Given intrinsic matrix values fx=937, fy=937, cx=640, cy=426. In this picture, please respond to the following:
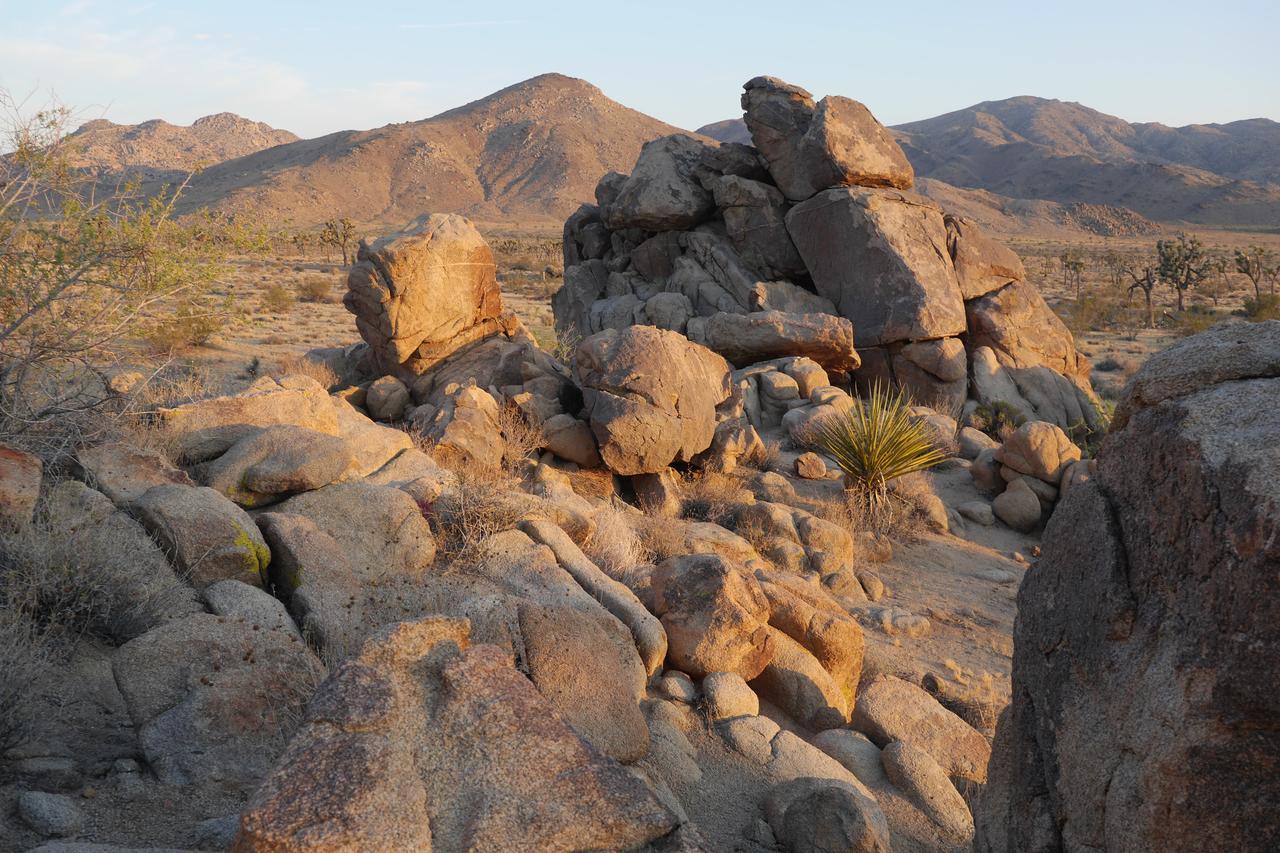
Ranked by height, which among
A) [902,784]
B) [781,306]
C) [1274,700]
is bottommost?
[902,784]

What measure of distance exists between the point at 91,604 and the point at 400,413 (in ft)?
25.8

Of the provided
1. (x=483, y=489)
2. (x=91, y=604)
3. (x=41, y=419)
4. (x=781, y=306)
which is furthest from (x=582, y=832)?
(x=781, y=306)

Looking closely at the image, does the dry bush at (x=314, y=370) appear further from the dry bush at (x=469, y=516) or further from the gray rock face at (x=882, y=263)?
the gray rock face at (x=882, y=263)

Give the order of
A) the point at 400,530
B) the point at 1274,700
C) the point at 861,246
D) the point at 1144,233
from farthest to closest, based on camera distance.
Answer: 1. the point at 1144,233
2. the point at 861,246
3. the point at 400,530
4. the point at 1274,700

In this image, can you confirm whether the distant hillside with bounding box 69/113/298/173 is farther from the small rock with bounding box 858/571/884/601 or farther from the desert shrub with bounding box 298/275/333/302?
the small rock with bounding box 858/571/884/601

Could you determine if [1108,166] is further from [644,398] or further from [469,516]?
[469,516]

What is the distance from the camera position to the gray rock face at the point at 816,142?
18125 millimetres

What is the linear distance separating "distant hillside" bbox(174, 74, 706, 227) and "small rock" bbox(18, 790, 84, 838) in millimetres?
85074

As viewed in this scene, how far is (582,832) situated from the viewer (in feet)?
10.6

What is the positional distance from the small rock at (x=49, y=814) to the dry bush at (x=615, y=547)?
14.8 ft

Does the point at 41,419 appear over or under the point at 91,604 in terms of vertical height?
over

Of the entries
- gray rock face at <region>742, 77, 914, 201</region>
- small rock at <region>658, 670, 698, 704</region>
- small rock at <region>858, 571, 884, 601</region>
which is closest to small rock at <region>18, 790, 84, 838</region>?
small rock at <region>658, 670, 698, 704</region>

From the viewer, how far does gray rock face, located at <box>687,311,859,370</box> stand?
16.1 meters

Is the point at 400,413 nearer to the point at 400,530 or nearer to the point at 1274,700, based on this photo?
Answer: the point at 400,530
